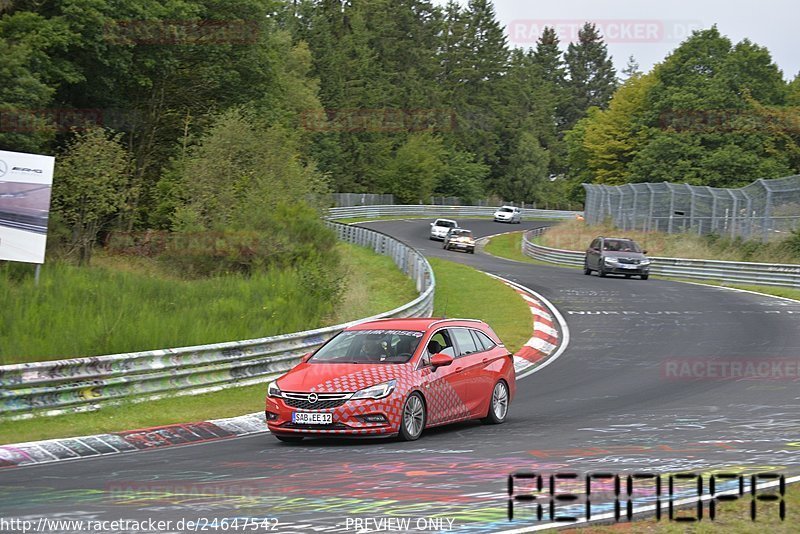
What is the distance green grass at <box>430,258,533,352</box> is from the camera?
26.0 metres

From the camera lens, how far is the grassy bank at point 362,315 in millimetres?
13602

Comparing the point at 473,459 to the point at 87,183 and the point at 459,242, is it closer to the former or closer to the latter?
the point at 87,183

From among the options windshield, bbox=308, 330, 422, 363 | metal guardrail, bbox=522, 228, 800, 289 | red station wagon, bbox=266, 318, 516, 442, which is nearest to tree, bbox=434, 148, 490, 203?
metal guardrail, bbox=522, 228, 800, 289

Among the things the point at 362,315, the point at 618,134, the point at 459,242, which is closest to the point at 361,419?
the point at 362,315

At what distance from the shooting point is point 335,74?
11456 centimetres

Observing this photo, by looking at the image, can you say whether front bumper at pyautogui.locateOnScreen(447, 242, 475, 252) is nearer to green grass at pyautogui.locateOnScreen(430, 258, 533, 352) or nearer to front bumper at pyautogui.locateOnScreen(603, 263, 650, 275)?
front bumper at pyautogui.locateOnScreen(603, 263, 650, 275)

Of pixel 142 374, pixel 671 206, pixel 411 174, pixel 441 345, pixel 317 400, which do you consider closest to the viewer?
pixel 317 400

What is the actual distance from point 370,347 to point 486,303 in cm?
1799

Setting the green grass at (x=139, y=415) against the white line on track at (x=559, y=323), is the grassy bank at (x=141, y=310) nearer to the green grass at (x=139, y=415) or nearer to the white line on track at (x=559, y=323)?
the green grass at (x=139, y=415)

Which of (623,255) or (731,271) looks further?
(623,255)

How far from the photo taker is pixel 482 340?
14867mm

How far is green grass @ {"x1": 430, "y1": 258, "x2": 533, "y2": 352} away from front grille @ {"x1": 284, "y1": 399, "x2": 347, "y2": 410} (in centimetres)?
1143

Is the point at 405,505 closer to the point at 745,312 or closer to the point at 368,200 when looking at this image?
the point at 745,312

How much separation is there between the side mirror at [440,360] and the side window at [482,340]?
4.86ft
